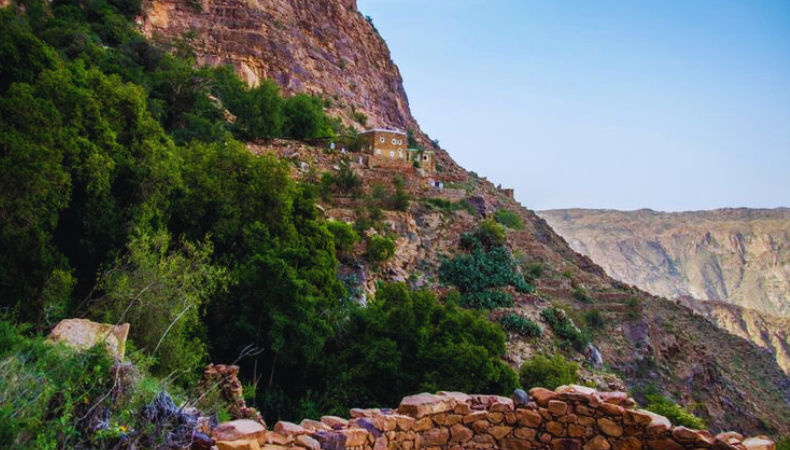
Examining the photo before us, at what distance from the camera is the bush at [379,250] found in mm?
26156

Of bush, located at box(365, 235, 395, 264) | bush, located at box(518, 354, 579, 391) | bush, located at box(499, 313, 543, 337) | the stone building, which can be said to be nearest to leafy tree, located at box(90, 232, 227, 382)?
bush, located at box(518, 354, 579, 391)

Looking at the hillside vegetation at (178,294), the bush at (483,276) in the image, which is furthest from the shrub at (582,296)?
the hillside vegetation at (178,294)

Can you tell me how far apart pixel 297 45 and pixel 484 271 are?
4099 centimetres

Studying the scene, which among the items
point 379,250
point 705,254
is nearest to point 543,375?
point 379,250

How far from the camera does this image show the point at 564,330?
1085 inches

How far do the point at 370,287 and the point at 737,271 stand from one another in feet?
477

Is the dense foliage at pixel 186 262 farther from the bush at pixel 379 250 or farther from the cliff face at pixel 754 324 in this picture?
the cliff face at pixel 754 324

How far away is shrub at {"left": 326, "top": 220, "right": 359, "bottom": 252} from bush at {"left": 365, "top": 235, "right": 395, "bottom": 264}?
108cm

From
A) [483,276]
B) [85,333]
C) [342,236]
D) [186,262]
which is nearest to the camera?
[85,333]

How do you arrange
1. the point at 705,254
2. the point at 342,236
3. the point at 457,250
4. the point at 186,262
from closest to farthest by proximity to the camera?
the point at 186,262, the point at 342,236, the point at 457,250, the point at 705,254

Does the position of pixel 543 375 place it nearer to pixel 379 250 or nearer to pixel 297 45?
pixel 379 250

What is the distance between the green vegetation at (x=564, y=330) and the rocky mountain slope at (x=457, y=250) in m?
0.37

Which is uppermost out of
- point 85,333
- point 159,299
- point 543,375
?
point 159,299

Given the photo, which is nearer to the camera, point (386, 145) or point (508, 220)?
point (386, 145)
